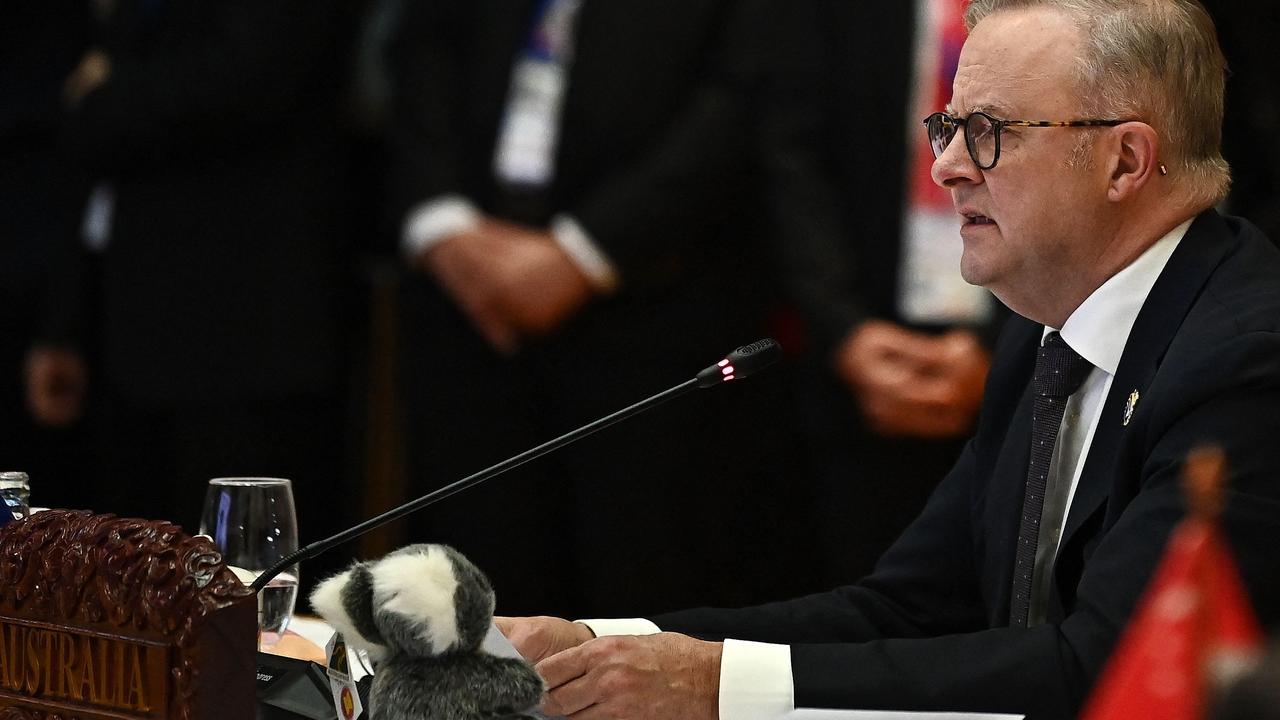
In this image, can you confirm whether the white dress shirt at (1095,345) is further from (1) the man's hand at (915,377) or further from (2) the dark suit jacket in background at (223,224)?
(2) the dark suit jacket in background at (223,224)

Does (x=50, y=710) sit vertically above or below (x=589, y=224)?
below

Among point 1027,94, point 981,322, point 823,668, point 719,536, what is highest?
point 1027,94

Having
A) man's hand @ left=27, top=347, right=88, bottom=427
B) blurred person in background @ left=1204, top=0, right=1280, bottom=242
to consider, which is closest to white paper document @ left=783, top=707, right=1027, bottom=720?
blurred person in background @ left=1204, top=0, right=1280, bottom=242

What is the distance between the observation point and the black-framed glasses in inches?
70.1

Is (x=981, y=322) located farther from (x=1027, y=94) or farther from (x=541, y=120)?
(x=1027, y=94)

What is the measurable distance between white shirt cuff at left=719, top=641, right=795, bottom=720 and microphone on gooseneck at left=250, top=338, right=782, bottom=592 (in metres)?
0.26

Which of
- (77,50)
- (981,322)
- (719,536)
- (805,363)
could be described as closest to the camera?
(981,322)

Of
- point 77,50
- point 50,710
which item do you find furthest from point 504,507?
point 50,710

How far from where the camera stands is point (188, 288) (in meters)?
3.86

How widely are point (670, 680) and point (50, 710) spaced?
56 centimetres

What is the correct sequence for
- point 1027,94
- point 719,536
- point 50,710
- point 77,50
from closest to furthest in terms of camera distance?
point 50,710 → point 1027,94 → point 719,536 → point 77,50

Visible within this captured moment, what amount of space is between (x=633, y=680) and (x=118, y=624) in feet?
1.53

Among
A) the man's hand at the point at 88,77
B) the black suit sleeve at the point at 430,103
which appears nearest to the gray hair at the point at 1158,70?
the black suit sleeve at the point at 430,103

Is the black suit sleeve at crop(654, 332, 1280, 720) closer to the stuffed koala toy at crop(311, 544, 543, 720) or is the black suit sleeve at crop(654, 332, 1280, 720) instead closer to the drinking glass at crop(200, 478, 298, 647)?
the stuffed koala toy at crop(311, 544, 543, 720)
